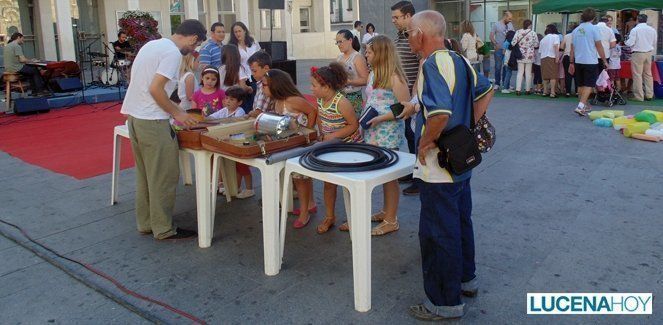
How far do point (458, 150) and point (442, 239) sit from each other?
48 centimetres

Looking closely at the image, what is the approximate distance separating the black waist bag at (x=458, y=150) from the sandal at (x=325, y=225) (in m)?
1.79

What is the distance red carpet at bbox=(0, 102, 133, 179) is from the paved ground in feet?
2.54

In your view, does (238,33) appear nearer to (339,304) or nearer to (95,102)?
(339,304)

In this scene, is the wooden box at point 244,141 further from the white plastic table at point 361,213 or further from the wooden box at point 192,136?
the white plastic table at point 361,213

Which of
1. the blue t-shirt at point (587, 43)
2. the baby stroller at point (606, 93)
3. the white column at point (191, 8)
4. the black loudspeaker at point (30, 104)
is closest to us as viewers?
the blue t-shirt at point (587, 43)

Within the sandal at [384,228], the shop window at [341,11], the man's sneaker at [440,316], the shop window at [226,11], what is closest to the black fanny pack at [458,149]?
the man's sneaker at [440,316]

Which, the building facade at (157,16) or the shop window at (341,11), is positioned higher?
the shop window at (341,11)

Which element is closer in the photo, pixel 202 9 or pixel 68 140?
pixel 68 140

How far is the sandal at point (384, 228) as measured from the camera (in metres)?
4.43

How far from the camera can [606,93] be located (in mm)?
10750

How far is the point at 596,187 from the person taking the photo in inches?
218

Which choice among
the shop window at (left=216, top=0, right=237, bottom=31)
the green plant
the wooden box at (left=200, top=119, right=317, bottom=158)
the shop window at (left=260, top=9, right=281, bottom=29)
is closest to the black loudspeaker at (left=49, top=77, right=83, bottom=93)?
the green plant

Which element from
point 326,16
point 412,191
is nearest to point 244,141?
point 412,191

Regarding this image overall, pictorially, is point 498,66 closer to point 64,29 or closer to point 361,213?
point 361,213
